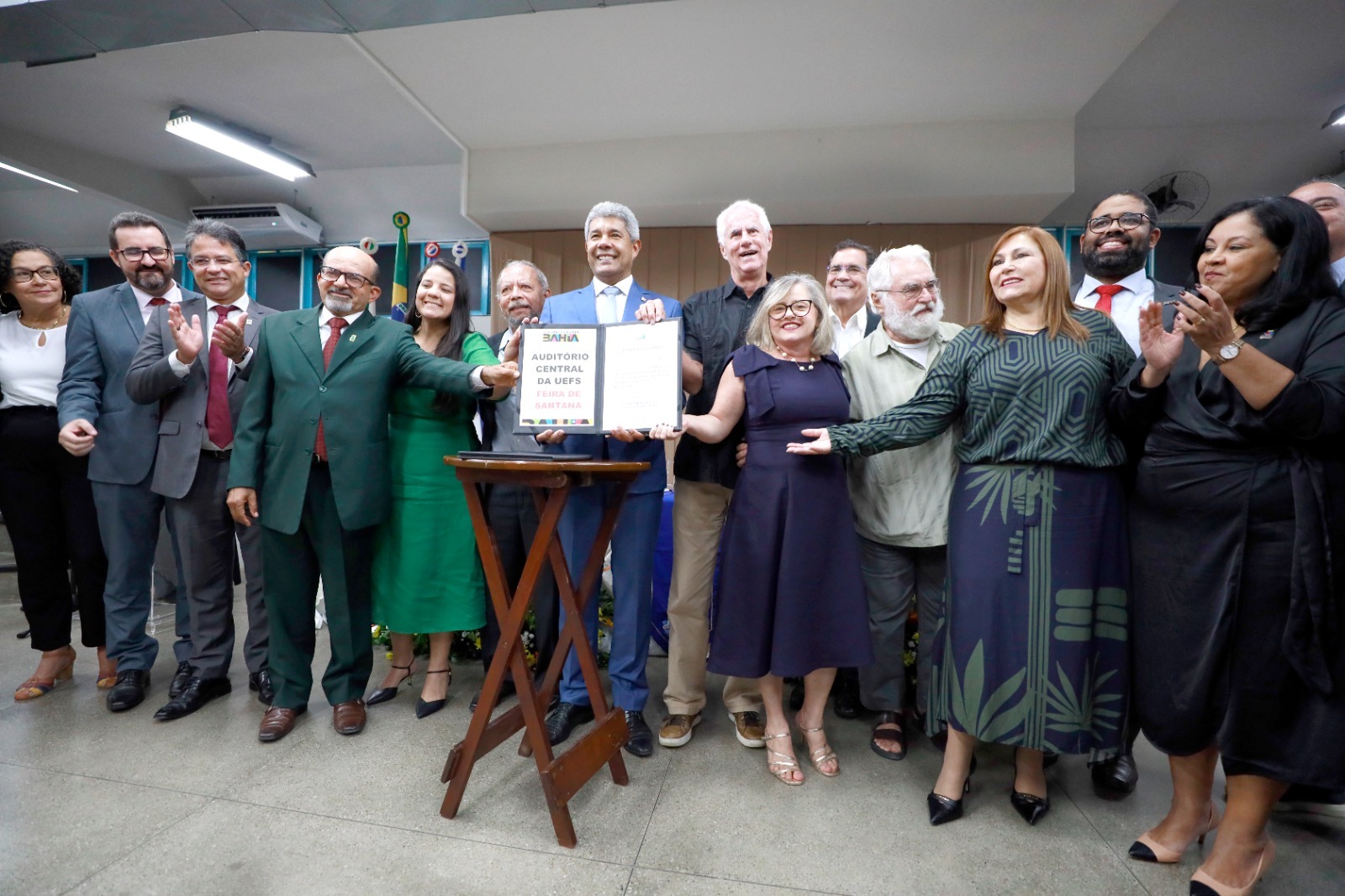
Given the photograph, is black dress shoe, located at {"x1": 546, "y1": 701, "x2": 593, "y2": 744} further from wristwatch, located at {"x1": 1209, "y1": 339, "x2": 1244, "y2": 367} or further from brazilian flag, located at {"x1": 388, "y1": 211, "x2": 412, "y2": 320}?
brazilian flag, located at {"x1": 388, "y1": 211, "x2": 412, "y2": 320}

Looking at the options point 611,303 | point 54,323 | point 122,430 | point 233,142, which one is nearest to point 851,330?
point 611,303

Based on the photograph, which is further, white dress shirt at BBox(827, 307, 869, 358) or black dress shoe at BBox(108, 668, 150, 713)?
white dress shirt at BBox(827, 307, 869, 358)

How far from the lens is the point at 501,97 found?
5.14 meters

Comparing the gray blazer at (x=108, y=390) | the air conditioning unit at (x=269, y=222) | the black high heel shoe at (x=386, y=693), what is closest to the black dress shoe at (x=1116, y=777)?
the black high heel shoe at (x=386, y=693)

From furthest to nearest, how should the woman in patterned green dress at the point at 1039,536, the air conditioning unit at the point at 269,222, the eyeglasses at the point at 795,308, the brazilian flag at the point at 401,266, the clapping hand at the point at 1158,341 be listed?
the air conditioning unit at the point at 269,222, the brazilian flag at the point at 401,266, the eyeglasses at the point at 795,308, the woman in patterned green dress at the point at 1039,536, the clapping hand at the point at 1158,341

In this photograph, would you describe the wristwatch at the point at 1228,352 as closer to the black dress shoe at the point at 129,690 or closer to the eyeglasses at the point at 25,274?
the black dress shoe at the point at 129,690

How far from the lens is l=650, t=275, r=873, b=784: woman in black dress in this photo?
1.94 metres

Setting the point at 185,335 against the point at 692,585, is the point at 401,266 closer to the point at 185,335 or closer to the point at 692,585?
the point at 185,335

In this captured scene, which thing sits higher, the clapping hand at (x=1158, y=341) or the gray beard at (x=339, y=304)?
the gray beard at (x=339, y=304)

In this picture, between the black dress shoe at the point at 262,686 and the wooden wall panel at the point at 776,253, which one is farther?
the wooden wall panel at the point at 776,253

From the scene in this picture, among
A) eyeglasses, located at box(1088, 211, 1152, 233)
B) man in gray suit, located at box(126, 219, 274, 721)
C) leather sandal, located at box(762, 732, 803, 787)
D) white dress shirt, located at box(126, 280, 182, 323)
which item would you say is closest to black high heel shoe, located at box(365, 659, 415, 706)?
man in gray suit, located at box(126, 219, 274, 721)

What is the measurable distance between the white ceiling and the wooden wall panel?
0.65 feet

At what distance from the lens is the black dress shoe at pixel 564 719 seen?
215 cm

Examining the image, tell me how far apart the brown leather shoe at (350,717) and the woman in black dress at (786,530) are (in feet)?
4.29
